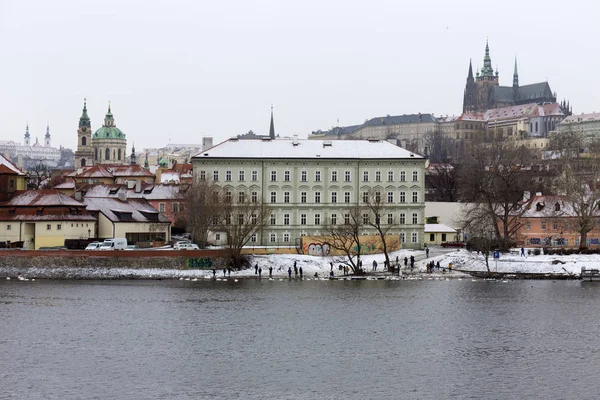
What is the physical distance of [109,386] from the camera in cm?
3250

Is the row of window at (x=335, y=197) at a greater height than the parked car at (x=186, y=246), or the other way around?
the row of window at (x=335, y=197)

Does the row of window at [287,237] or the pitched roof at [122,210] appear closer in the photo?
the pitched roof at [122,210]

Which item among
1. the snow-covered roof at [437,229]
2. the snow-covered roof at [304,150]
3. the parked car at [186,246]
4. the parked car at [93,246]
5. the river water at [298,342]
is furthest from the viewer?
the snow-covered roof at [437,229]

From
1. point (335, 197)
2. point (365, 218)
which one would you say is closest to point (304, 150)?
point (335, 197)

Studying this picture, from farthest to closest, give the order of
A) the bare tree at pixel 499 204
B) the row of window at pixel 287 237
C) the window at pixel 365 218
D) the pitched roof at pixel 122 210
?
1. the row of window at pixel 287 237
2. the pitched roof at pixel 122 210
3. the window at pixel 365 218
4. the bare tree at pixel 499 204

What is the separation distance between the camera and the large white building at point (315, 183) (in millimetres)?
84250

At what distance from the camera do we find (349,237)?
75.5 meters

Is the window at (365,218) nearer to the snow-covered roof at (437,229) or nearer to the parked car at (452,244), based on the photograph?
the parked car at (452,244)

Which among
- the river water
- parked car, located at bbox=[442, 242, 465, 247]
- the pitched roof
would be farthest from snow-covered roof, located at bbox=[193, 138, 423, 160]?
the river water

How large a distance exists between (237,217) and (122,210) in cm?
1299

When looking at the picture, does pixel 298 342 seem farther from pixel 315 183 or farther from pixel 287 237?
pixel 315 183

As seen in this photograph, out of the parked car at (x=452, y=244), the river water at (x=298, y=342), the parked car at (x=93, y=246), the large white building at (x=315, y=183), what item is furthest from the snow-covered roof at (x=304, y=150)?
the river water at (x=298, y=342)

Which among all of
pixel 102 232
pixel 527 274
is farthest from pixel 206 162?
pixel 527 274

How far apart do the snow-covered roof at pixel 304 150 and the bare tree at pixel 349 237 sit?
241 inches
